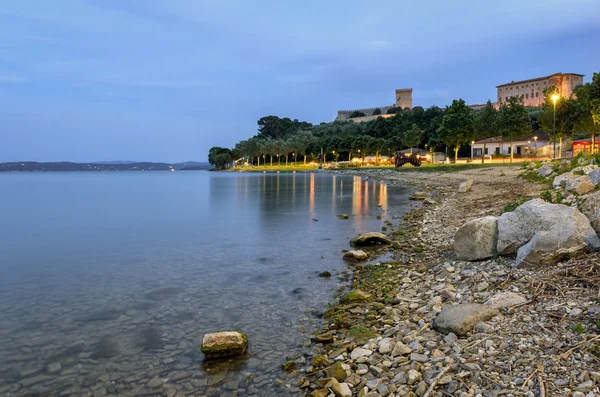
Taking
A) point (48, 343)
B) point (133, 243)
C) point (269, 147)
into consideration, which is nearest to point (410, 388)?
point (48, 343)

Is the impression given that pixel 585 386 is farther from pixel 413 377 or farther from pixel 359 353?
pixel 359 353

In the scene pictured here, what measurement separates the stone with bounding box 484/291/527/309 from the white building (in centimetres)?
8431

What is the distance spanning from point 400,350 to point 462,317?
132 cm

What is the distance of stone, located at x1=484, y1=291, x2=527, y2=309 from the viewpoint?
26.1 ft

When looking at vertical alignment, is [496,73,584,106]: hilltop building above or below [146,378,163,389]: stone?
above

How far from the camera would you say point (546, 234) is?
981cm

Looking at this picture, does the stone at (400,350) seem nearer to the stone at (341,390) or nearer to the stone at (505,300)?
the stone at (341,390)

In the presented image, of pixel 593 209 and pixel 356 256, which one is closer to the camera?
pixel 593 209

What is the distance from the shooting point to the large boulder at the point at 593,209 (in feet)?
32.9

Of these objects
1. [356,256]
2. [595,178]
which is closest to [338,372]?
[356,256]

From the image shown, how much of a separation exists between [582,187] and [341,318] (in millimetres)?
12670

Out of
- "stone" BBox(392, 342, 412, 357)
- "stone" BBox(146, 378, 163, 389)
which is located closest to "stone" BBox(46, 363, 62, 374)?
"stone" BBox(146, 378, 163, 389)

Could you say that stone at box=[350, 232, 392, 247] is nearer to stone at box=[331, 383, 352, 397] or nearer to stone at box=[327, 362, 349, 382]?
stone at box=[327, 362, 349, 382]

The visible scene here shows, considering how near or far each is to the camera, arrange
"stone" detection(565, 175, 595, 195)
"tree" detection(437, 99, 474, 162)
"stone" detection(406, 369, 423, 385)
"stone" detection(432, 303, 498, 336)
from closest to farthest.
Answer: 1. "stone" detection(406, 369, 423, 385)
2. "stone" detection(432, 303, 498, 336)
3. "stone" detection(565, 175, 595, 195)
4. "tree" detection(437, 99, 474, 162)
